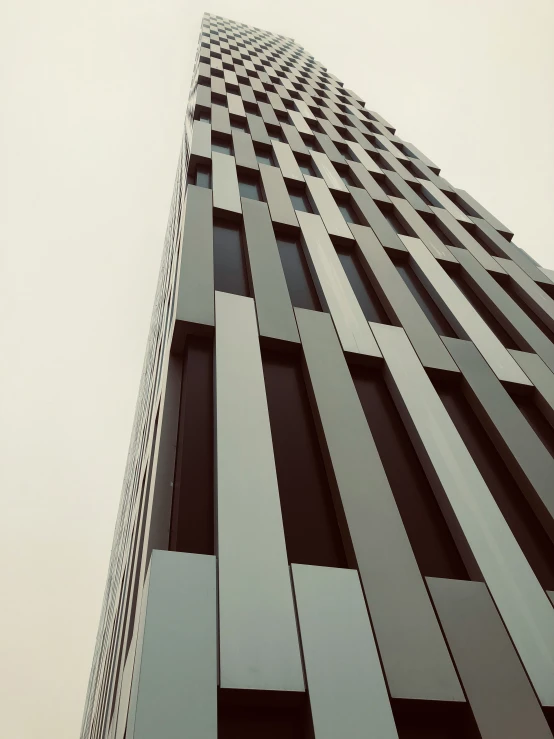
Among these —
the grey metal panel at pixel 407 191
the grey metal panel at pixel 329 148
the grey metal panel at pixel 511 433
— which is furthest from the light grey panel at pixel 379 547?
the grey metal panel at pixel 329 148

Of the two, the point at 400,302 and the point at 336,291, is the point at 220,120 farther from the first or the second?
the point at 400,302

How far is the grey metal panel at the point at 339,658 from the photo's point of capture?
239 cm

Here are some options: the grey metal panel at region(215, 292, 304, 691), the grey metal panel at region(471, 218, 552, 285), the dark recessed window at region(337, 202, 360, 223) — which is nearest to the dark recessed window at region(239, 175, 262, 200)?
the dark recessed window at region(337, 202, 360, 223)

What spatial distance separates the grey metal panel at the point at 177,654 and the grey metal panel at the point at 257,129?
401 inches

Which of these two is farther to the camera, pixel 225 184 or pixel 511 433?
pixel 225 184

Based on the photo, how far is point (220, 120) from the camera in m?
11.0

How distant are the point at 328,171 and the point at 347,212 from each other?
6.05 feet

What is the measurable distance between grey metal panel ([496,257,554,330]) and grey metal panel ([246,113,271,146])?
593cm

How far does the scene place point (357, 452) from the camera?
3963 mm

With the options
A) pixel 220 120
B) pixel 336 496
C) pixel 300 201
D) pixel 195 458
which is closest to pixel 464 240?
pixel 300 201

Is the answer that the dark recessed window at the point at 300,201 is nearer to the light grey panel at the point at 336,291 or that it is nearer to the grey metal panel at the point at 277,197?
the grey metal panel at the point at 277,197

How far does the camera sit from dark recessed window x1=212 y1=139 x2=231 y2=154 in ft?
31.8

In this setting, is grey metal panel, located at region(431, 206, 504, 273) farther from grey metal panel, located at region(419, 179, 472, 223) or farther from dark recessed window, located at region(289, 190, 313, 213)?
dark recessed window, located at region(289, 190, 313, 213)

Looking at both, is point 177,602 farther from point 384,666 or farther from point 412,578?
point 412,578
